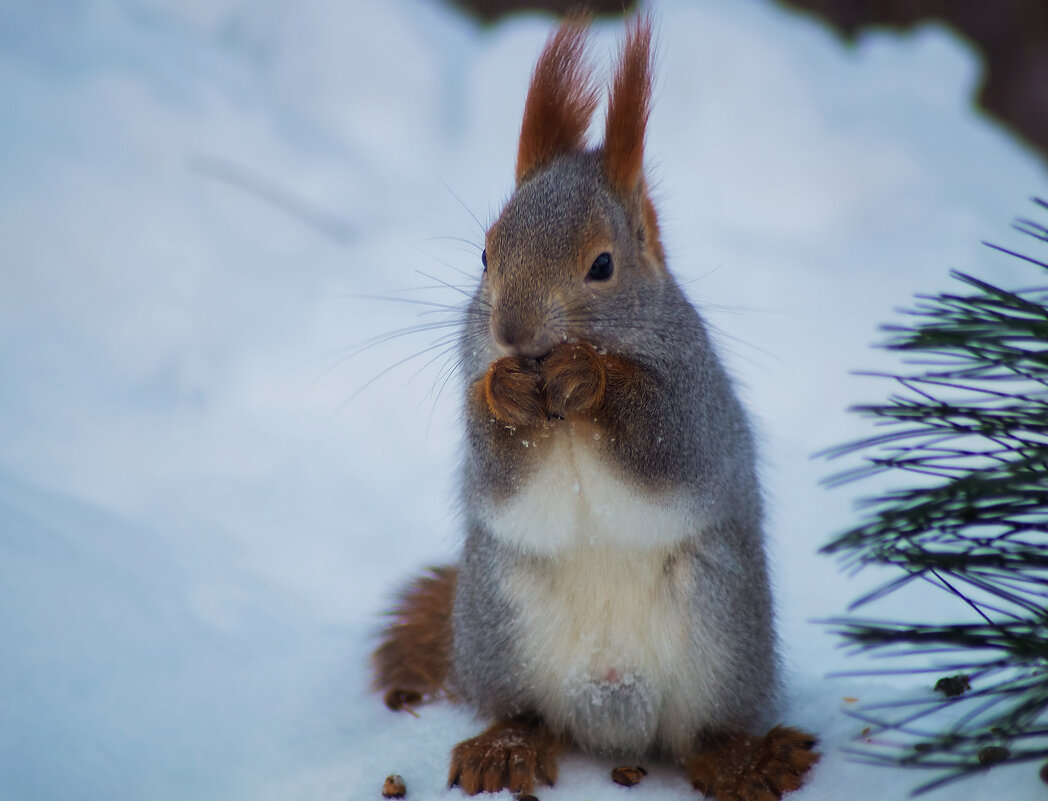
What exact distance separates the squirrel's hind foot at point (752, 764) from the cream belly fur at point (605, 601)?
5 cm

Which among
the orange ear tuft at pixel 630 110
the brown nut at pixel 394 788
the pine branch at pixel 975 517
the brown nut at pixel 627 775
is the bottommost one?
the brown nut at pixel 394 788

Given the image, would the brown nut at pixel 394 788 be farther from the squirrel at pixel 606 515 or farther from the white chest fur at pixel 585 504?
the white chest fur at pixel 585 504

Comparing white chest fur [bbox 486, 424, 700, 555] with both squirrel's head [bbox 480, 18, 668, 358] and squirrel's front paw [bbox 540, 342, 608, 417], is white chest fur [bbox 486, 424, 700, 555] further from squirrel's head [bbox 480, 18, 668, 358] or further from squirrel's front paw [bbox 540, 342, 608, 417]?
squirrel's head [bbox 480, 18, 668, 358]

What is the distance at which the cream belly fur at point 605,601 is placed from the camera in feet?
4.88

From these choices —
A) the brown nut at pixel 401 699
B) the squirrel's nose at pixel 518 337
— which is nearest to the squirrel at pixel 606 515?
the squirrel's nose at pixel 518 337

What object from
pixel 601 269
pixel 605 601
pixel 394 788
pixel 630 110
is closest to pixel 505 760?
pixel 394 788

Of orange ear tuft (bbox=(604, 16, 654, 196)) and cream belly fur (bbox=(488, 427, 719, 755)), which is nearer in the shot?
cream belly fur (bbox=(488, 427, 719, 755))

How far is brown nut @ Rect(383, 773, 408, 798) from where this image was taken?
1.50 meters

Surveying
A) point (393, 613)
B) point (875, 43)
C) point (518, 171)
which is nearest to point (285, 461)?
point (393, 613)

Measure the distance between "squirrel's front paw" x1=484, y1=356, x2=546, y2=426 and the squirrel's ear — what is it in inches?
19.5

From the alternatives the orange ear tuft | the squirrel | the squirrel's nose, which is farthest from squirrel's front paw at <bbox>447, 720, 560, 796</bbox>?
the orange ear tuft

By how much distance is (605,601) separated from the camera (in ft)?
5.00

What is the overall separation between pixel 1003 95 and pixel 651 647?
3.35 meters

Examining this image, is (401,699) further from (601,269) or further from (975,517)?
(975,517)
